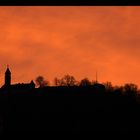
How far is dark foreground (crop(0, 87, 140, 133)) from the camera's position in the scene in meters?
39.0

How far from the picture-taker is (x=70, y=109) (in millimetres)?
48969

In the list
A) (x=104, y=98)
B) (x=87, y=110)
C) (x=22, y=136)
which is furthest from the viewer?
(x=104, y=98)

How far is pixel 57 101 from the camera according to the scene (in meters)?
55.4

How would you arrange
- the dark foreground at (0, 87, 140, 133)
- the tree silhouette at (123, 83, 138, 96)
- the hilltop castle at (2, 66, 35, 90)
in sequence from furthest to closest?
1. the hilltop castle at (2, 66, 35, 90)
2. the tree silhouette at (123, 83, 138, 96)
3. the dark foreground at (0, 87, 140, 133)

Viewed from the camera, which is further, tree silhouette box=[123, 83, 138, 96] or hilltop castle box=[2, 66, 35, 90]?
hilltop castle box=[2, 66, 35, 90]

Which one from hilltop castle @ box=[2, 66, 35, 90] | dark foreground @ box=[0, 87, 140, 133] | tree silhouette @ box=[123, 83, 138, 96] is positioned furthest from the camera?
hilltop castle @ box=[2, 66, 35, 90]

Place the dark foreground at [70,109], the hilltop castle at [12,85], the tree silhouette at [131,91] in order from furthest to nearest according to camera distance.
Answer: the hilltop castle at [12,85] → the tree silhouette at [131,91] → the dark foreground at [70,109]

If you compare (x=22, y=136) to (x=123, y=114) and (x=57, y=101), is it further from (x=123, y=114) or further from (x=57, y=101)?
(x=57, y=101)

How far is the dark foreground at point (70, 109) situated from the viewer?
128 ft

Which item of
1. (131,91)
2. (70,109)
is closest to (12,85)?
(131,91)

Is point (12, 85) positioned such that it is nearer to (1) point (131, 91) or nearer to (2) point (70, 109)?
(1) point (131, 91)
